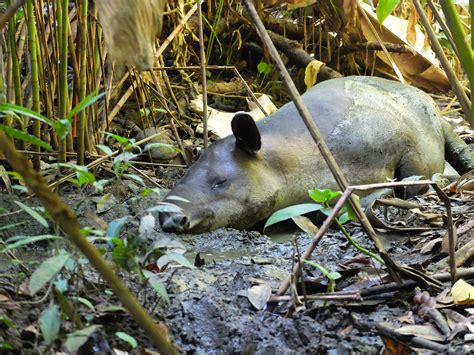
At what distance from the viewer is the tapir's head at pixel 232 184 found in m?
4.03

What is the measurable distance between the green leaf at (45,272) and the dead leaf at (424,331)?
2.84ft

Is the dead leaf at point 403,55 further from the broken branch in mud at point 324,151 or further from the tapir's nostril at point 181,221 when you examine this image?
the broken branch in mud at point 324,151

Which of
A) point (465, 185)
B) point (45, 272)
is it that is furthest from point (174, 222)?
point (45, 272)

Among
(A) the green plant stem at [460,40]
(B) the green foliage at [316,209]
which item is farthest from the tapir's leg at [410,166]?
(A) the green plant stem at [460,40]

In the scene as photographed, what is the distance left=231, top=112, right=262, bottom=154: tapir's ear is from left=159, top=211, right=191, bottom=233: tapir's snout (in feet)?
2.11

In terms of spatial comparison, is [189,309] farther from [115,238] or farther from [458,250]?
[458,250]

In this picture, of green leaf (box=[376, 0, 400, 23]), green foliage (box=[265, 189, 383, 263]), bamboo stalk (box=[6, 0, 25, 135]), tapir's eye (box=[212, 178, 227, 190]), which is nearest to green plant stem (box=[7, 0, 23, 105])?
bamboo stalk (box=[6, 0, 25, 135])

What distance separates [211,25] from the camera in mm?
6516

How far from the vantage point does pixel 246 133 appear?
14.0ft

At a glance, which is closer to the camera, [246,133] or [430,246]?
[430,246]

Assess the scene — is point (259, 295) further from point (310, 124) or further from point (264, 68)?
point (264, 68)

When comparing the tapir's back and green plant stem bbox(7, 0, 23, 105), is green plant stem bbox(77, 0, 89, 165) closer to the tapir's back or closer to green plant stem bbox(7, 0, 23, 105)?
green plant stem bbox(7, 0, 23, 105)

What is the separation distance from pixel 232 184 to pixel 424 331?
2.30 meters

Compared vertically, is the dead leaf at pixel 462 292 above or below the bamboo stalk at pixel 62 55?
below
